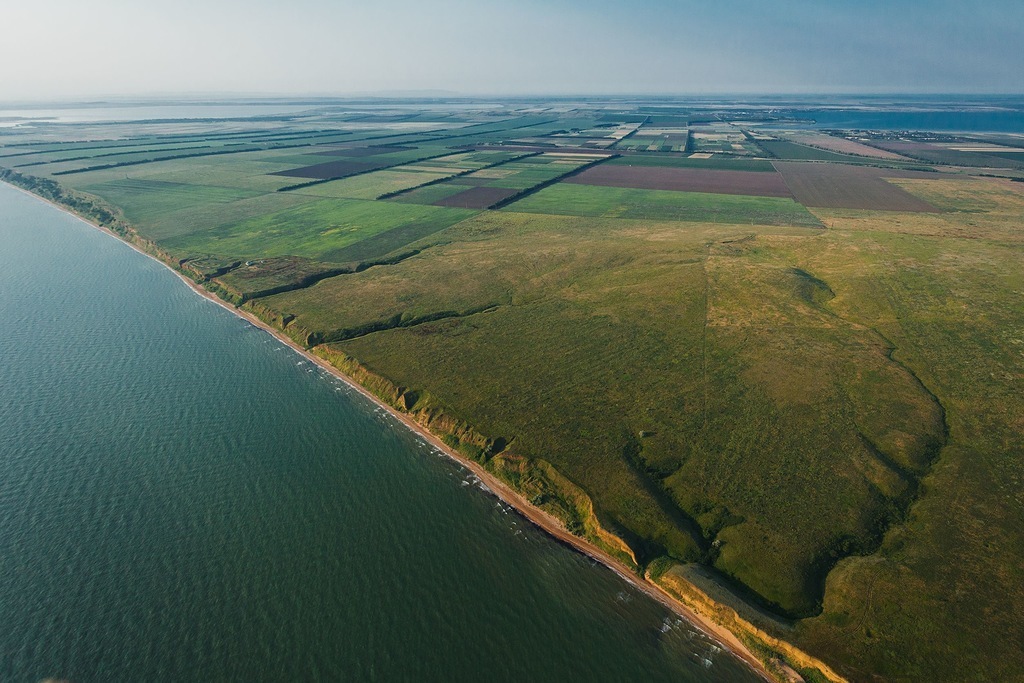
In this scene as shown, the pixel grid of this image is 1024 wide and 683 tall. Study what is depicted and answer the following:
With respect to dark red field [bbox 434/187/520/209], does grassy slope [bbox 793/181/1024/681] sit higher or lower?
lower

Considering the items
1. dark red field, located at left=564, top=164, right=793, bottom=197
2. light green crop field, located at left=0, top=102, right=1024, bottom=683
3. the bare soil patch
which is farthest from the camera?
the bare soil patch

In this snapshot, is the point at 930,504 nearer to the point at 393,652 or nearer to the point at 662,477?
the point at 662,477

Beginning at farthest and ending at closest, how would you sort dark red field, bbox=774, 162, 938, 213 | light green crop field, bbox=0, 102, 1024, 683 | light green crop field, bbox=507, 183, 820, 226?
dark red field, bbox=774, 162, 938, 213 < light green crop field, bbox=507, 183, 820, 226 < light green crop field, bbox=0, 102, 1024, 683

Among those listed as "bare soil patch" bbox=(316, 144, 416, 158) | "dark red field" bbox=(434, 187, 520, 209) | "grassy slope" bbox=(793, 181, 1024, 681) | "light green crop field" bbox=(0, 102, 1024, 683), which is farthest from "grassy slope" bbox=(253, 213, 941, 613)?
"bare soil patch" bbox=(316, 144, 416, 158)

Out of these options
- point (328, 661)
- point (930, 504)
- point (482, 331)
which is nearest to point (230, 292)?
point (482, 331)

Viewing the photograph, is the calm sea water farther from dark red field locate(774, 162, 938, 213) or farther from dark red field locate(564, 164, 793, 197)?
dark red field locate(774, 162, 938, 213)

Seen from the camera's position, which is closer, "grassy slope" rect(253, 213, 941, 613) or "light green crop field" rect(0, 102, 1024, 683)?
"light green crop field" rect(0, 102, 1024, 683)

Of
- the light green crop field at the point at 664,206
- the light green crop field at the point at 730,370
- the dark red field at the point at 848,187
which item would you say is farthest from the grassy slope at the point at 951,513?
the dark red field at the point at 848,187

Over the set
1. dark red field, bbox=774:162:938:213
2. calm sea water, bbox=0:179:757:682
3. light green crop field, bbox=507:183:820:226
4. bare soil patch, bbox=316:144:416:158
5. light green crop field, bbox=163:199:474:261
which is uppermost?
bare soil patch, bbox=316:144:416:158
